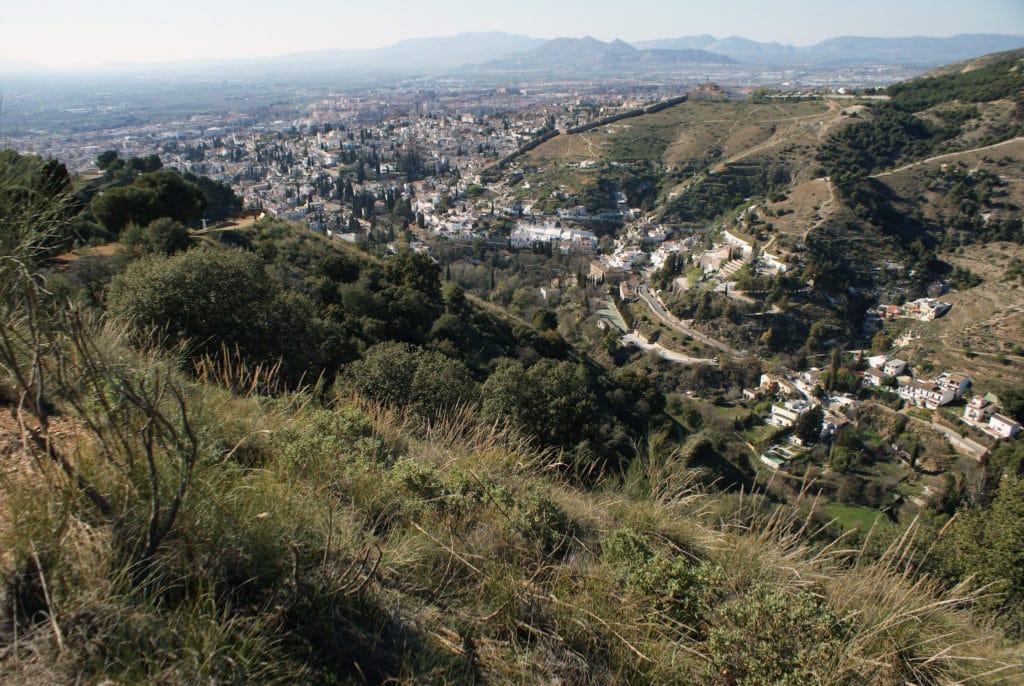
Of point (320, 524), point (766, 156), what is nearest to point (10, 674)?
point (320, 524)

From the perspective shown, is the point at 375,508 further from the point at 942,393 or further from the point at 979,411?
the point at 942,393

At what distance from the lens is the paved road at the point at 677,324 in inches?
1258

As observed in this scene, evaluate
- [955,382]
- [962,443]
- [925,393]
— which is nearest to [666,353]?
[925,393]

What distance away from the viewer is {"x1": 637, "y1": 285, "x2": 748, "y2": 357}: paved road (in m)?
32.0

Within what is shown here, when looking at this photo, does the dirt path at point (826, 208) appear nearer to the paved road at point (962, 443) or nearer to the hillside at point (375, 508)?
the paved road at point (962, 443)

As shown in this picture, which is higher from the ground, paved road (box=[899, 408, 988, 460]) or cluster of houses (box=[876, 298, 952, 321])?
cluster of houses (box=[876, 298, 952, 321])

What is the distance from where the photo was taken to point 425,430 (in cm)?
436

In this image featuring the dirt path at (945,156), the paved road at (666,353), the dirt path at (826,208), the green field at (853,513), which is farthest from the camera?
the dirt path at (945,156)

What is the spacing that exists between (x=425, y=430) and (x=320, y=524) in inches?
92.7

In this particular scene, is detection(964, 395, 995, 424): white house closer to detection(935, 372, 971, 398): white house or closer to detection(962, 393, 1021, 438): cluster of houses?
detection(962, 393, 1021, 438): cluster of houses

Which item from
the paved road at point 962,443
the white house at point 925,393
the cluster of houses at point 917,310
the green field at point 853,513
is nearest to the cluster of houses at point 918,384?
the white house at point 925,393

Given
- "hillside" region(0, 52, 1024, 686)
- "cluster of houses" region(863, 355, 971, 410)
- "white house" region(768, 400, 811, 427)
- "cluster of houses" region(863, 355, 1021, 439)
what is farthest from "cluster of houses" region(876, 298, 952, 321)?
"hillside" region(0, 52, 1024, 686)

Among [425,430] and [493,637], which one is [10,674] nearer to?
[493,637]

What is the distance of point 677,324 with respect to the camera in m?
34.2
